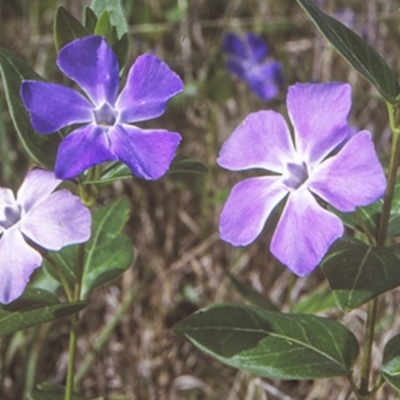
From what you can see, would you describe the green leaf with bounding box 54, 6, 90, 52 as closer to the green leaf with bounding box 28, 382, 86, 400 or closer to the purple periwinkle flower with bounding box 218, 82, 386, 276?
the purple periwinkle flower with bounding box 218, 82, 386, 276

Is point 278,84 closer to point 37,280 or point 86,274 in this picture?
point 37,280

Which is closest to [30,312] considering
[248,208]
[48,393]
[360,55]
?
[48,393]

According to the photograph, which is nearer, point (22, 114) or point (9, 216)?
point (9, 216)

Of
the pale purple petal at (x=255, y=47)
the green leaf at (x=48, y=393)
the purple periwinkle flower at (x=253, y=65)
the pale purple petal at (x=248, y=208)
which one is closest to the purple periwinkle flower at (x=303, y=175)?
the pale purple petal at (x=248, y=208)

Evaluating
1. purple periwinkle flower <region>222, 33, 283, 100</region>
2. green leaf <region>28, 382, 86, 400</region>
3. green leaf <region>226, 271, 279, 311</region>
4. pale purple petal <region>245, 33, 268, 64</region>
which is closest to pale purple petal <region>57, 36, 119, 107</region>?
green leaf <region>28, 382, 86, 400</region>

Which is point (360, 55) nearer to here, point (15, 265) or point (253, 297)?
point (15, 265)

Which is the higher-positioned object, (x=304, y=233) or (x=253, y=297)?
(x=304, y=233)

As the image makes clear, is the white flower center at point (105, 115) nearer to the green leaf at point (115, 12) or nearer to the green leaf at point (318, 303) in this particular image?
the green leaf at point (115, 12)
